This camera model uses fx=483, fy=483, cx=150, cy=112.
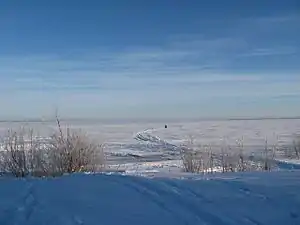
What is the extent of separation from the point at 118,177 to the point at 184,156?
40.8 feet

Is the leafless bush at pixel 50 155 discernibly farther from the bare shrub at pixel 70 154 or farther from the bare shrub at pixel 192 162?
the bare shrub at pixel 192 162

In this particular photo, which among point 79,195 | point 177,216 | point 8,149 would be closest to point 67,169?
point 8,149

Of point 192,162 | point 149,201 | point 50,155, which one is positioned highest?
point 50,155

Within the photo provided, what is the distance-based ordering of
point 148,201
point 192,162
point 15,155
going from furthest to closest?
point 192,162
point 15,155
point 148,201

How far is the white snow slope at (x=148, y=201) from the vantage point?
5488mm

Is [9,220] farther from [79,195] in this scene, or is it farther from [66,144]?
[66,144]

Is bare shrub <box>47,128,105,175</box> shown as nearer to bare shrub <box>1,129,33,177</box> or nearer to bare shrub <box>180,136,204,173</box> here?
bare shrub <box>1,129,33,177</box>

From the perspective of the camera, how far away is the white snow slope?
5488 millimetres

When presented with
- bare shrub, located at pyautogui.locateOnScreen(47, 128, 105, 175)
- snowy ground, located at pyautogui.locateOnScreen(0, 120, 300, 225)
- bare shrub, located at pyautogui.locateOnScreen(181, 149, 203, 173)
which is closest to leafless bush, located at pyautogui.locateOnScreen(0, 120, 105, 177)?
bare shrub, located at pyautogui.locateOnScreen(47, 128, 105, 175)

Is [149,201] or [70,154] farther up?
[70,154]

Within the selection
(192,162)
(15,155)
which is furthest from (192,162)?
(15,155)

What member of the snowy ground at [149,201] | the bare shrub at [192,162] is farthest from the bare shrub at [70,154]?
the snowy ground at [149,201]

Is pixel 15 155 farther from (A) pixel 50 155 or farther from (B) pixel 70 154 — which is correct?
(B) pixel 70 154

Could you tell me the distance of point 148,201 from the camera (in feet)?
20.1
